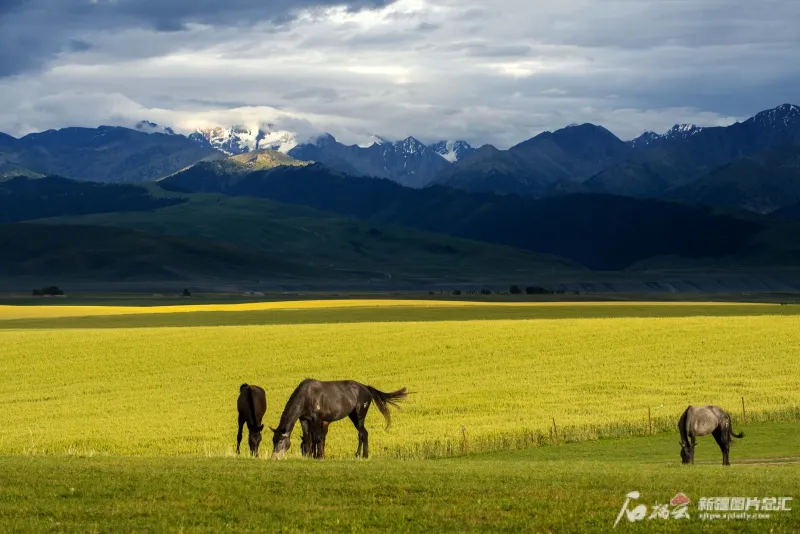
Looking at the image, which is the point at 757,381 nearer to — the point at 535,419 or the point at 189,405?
the point at 535,419

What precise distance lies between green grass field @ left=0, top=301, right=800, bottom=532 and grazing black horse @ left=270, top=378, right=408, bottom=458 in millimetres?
756

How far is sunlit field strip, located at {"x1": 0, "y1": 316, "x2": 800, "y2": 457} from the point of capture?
125 feet

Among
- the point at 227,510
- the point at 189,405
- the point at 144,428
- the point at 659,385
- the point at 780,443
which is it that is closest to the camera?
the point at 227,510

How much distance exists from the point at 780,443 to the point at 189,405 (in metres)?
23.7

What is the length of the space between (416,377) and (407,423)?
1448 cm

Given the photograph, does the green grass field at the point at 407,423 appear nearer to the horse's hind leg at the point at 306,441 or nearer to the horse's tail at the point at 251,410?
the horse's hind leg at the point at 306,441

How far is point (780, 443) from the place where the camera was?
35750 millimetres

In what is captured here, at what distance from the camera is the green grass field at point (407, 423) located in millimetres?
18297

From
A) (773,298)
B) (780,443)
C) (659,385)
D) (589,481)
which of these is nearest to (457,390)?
(659,385)

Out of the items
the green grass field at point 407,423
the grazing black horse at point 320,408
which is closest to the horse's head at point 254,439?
the grazing black horse at point 320,408

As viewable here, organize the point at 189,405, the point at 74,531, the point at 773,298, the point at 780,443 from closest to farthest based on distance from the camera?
the point at 74,531
the point at 780,443
the point at 189,405
the point at 773,298

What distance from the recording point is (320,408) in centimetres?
2675

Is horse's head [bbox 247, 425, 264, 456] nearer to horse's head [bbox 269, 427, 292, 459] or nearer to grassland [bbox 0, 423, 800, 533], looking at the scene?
horse's head [bbox 269, 427, 292, 459]

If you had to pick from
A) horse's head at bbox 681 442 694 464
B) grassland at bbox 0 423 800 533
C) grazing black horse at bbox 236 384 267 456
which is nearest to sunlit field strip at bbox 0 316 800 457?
grazing black horse at bbox 236 384 267 456
